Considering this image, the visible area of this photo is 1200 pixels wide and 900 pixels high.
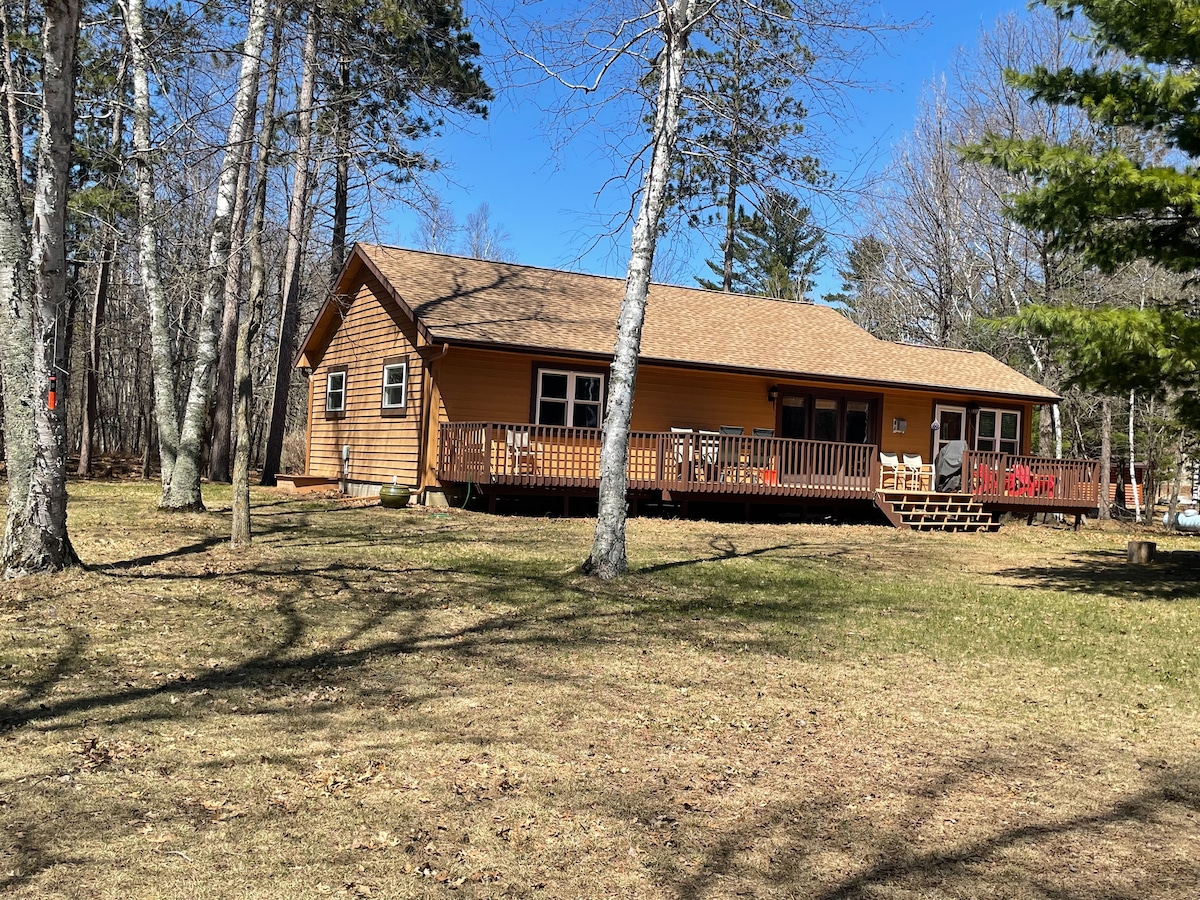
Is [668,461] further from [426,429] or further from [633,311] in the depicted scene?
[633,311]

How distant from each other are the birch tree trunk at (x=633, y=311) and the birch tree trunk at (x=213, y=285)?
5.75 meters

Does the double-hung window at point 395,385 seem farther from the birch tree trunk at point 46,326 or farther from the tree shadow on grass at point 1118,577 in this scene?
the tree shadow on grass at point 1118,577

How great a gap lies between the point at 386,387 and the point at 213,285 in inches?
259

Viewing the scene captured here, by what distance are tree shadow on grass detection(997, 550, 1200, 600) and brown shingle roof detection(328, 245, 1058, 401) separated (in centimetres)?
687

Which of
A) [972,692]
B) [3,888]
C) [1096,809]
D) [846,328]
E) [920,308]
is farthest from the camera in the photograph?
[920,308]

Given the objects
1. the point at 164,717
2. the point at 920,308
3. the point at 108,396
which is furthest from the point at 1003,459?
the point at 108,396

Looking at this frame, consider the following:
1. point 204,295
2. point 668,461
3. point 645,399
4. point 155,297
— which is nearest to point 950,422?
point 645,399

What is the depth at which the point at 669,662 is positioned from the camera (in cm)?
712

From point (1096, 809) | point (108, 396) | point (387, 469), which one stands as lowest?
point (1096, 809)

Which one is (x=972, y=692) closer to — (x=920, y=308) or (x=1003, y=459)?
(x=1003, y=459)

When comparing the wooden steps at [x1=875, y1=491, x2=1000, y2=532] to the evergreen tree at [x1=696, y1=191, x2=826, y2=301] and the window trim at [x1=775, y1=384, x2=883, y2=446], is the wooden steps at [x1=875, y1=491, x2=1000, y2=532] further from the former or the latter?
the evergreen tree at [x1=696, y1=191, x2=826, y2=301]

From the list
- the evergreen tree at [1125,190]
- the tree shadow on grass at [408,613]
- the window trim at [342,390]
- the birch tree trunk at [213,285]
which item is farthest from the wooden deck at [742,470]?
the evergreen tree at [1125,190]

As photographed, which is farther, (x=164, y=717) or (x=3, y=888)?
(x=164, y=717)

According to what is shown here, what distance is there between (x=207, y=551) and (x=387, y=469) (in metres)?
9.08
